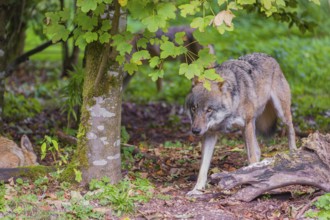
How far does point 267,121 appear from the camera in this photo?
8906 millimetres

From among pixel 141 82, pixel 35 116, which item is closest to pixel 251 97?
pixel 35 116

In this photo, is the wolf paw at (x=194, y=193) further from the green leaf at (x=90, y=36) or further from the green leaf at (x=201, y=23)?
the green leaf at (x=201, y=23)

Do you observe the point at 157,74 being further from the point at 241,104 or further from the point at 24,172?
the point at 24,172

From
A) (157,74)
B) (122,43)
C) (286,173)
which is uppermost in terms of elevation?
(122,43)

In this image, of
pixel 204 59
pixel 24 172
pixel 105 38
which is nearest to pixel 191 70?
pixel 204 59

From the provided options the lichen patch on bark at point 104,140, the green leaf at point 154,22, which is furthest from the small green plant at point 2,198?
the green leaf at point 154,22

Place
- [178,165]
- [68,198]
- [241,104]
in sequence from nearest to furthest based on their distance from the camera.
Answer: [68,198]
[241,104]
[178,165]

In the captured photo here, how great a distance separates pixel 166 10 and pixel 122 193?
2.09m

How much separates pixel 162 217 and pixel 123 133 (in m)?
4.02

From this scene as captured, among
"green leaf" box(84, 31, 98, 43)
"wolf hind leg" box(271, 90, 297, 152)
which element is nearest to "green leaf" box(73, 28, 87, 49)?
"green leaf" box(84, 31, 98, 43)

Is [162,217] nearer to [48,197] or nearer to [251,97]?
[48,197]

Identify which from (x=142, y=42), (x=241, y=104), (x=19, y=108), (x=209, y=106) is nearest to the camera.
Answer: (x=142, y=42)

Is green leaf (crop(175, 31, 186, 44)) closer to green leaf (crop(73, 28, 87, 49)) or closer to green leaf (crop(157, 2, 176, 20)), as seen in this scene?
green leaf (crop(157, 2, 176, 20))

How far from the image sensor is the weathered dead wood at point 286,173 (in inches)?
245
